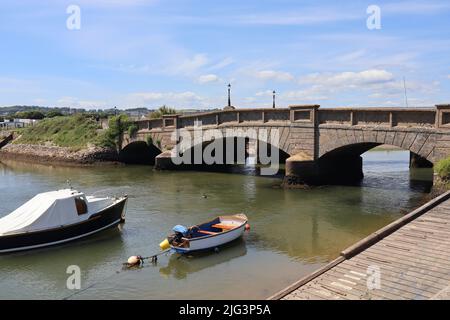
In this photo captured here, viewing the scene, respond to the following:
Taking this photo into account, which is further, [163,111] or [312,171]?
[163,111]

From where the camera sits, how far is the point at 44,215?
19.7 m

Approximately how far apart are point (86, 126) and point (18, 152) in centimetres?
1213

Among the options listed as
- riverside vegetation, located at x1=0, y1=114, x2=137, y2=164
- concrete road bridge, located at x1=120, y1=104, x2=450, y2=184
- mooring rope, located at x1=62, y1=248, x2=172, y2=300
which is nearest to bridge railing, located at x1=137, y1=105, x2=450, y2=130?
concrete road bridge, located at x1=120, y1=104, x2=450, y2=184

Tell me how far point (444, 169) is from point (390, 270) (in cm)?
1315

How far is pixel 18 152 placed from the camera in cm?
6438

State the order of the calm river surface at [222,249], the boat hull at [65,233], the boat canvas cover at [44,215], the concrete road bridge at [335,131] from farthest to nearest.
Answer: the concrete road bridge at [335,131] → the boat canvas cover at [44,215] → the boat hull at [65,233] → the calm river surface at [222,249]

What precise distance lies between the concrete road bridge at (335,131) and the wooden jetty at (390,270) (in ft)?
37.9

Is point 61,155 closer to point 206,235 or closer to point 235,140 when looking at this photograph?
point 235,140

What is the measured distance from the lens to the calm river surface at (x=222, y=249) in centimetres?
1555

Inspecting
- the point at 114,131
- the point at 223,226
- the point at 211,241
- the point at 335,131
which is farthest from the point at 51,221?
the point at 114,131

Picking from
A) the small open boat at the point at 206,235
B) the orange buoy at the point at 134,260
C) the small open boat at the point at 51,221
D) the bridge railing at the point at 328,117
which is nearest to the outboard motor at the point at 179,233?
the small open boat at the point at 206,235

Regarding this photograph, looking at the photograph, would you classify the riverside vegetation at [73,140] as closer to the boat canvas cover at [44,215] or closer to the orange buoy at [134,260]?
the boat canvas cover at [44,215]

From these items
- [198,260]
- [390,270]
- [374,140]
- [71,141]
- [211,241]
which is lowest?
[198,260]

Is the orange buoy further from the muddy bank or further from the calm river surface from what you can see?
the muddy bank
